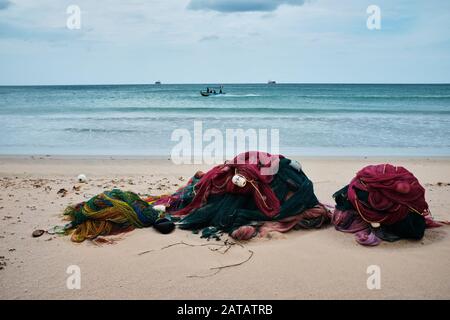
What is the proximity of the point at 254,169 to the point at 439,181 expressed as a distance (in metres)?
4.76

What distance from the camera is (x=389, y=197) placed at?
4547 millimetres

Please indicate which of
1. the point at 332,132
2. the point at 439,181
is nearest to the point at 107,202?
the point at 439,181

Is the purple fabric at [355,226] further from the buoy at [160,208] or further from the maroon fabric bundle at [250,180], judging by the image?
the buoy at [160,208]

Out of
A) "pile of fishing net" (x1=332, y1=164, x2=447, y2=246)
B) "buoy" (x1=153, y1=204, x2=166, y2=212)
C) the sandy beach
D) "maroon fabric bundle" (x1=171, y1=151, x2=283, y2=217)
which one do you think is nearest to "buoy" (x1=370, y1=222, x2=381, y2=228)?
"pile of fishing net" (x1=332, y1=164, x2=447, y2=246)

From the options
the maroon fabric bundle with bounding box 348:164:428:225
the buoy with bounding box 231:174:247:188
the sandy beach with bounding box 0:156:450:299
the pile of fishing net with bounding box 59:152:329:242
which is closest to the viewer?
the sandy beach with bounding box 0:156:450:299

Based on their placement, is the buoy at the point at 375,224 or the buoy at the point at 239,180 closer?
the buoy at the point at 375,224

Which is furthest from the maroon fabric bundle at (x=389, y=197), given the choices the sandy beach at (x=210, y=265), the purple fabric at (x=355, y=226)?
the sandy beach at (x=210, y=265)

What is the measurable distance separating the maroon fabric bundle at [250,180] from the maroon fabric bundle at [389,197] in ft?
3.20

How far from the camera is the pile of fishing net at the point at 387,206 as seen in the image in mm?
4531

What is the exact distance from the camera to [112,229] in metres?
4.95

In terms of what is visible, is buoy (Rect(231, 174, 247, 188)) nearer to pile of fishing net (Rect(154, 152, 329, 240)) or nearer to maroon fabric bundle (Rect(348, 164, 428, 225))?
pile of fishing net (Rect(154, 152, 329, 240))

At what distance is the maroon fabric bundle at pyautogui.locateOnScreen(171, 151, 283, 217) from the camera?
4.90m

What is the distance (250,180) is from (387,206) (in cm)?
153
